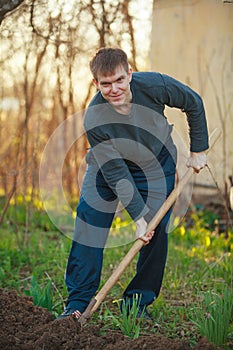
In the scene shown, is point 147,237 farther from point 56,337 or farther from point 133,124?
point 56,337

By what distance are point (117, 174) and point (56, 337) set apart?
1.01m

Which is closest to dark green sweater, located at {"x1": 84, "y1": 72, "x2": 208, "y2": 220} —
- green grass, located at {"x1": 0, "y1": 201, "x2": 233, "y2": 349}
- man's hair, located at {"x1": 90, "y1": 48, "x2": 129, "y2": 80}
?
man's hair, located at {"x1": 90, "y1": 48, "x2": 129, "y2": 80}

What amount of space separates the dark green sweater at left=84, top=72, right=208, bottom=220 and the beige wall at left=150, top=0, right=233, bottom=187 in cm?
266

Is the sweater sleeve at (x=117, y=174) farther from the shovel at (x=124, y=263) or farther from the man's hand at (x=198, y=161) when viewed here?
the man's hand at (x=198, y=161)

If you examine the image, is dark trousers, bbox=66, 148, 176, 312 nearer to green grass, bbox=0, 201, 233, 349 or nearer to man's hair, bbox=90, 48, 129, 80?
green grass, bbox=0, 201, 233, 349

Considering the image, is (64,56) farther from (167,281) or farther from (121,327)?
(121,327)

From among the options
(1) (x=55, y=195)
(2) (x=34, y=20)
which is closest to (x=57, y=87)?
(1) (x=55, y=195)

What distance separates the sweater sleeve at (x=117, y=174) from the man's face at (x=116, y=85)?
24 centimetres

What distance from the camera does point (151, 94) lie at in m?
3.35

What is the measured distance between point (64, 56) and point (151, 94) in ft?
8.23

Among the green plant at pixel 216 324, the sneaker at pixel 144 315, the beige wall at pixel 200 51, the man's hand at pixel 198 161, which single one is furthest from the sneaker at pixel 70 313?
the beige wall at pixel 200 51

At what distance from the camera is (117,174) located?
3.33 m

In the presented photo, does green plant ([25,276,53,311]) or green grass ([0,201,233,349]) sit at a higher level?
green plant ([25,276,53,311])

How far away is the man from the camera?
333cm
